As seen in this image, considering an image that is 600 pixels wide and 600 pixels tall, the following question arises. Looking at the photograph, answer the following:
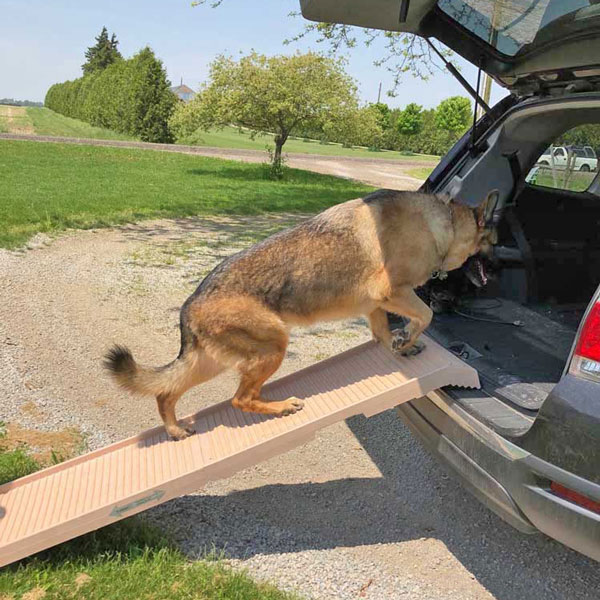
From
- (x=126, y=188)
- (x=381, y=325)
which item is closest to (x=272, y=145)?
(x=126, y=188)

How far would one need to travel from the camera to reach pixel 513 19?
3758 millimetres

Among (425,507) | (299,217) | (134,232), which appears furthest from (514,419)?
(299,217)

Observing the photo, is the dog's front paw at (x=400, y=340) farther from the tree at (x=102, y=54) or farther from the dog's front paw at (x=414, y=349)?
the tree at (x=102, y=54)

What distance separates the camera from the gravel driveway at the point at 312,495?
299cm

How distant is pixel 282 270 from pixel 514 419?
Answer: 4.90 feet

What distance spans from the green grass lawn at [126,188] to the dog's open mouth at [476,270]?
700 cm

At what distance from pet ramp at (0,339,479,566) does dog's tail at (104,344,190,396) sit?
33 cm

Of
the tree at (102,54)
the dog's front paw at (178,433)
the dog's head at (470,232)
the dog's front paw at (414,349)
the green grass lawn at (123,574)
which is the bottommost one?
the green grass lawn at (123,574)

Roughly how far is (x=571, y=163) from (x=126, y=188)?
12770 millimetres

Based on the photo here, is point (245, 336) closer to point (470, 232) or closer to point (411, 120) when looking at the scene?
point (470, 232)

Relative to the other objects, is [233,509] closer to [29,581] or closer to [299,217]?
[29,581]

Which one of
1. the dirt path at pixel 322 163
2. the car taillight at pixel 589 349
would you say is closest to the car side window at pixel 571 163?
the car taillight at pixel 589 349

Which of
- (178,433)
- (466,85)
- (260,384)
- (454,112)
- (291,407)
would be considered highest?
(454,112)

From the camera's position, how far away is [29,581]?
2.67 meters
